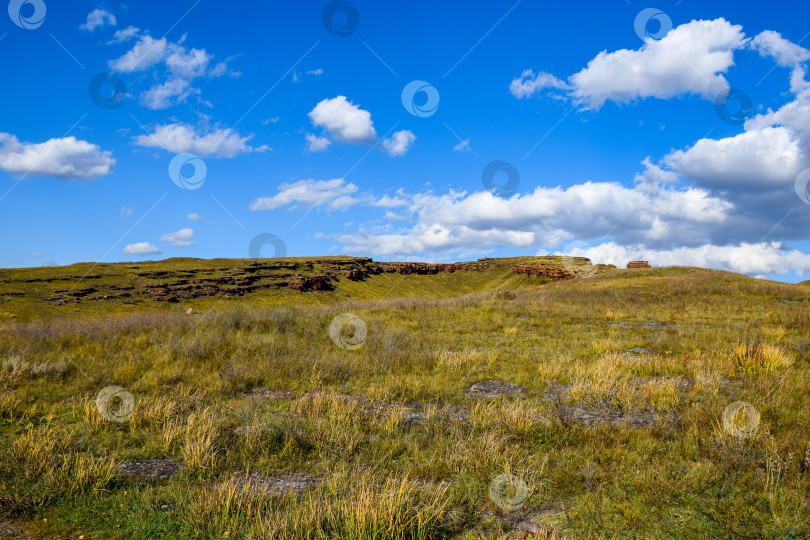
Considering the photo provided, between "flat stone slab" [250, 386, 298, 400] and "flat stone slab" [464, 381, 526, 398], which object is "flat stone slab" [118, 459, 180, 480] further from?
"flat stone slab" [464, 381, 526, 398]

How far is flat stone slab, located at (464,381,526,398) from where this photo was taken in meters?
8.10

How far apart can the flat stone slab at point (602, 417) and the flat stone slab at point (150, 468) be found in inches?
214

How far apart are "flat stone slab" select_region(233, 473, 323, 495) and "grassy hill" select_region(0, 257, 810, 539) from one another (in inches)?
1.2

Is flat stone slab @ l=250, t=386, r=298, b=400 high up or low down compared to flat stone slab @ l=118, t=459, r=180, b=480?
up

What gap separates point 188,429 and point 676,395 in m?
8.16

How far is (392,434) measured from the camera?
5.95 meters

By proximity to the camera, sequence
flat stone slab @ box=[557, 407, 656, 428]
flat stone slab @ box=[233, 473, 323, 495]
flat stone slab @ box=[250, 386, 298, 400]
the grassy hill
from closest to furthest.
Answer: the grassy hill → flat stone slab @ box=[233, 473, 323, 495] → flat stone slab @ box=[557, 407, 656, 428] → flat stone slab @ box=[250, 386, 298, 400]

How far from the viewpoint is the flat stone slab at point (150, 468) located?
15.9 feet

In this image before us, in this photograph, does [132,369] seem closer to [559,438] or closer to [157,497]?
[157,497]

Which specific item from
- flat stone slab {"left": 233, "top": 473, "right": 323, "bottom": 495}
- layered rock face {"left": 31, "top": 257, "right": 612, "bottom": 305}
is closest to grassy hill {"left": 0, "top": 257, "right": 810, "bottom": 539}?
flat stone slab {"left": 233, "top": 473, "right": 323, "bottom": 495}

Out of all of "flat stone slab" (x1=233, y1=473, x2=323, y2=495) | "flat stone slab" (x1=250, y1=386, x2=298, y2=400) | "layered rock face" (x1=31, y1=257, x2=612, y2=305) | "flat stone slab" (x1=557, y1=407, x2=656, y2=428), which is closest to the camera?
"flat stone slab" (x1=233, y1=473, x2=323, y2=495)

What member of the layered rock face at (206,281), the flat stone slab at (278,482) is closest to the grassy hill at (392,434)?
the flat stone slab at (278,482)

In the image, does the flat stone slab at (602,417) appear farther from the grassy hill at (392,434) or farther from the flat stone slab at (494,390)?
the flat stone slab at (494,390)

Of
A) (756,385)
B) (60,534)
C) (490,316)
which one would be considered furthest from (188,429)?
(490,316)
